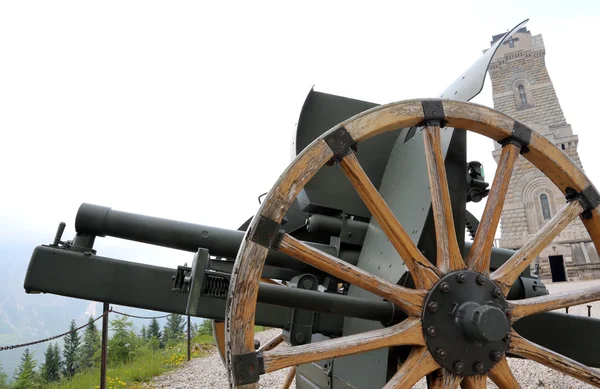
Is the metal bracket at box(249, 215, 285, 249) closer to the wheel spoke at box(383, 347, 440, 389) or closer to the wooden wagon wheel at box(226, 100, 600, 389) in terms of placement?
the wooden wagon wheel at box(226, 100, 600, 389)

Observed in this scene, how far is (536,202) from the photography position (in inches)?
944

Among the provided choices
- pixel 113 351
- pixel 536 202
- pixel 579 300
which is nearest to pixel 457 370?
pixel 579 300

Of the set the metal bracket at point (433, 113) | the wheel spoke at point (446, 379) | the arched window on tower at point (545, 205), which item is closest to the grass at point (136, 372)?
the wheel spoke at point (446, 379)

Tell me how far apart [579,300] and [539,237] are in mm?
388

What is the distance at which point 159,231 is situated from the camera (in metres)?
2.25

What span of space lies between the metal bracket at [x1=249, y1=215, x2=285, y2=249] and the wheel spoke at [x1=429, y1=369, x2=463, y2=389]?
1.01 metres

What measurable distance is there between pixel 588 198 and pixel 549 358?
864 millimetres

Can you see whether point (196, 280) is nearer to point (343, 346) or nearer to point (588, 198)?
point (343, 346)

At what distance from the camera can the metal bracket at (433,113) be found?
1.93 m

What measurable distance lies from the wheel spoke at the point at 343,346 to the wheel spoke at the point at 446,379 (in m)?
0.19

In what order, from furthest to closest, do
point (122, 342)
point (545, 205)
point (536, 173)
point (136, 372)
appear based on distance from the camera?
point (536, 173), point (545, 205), point (122, 342), point (136, 372)

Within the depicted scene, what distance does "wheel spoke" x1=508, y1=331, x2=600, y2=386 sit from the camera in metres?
1.96

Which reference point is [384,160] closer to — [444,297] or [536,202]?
[444,297]

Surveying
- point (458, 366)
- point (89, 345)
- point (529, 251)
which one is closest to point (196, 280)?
point (458, 366)
